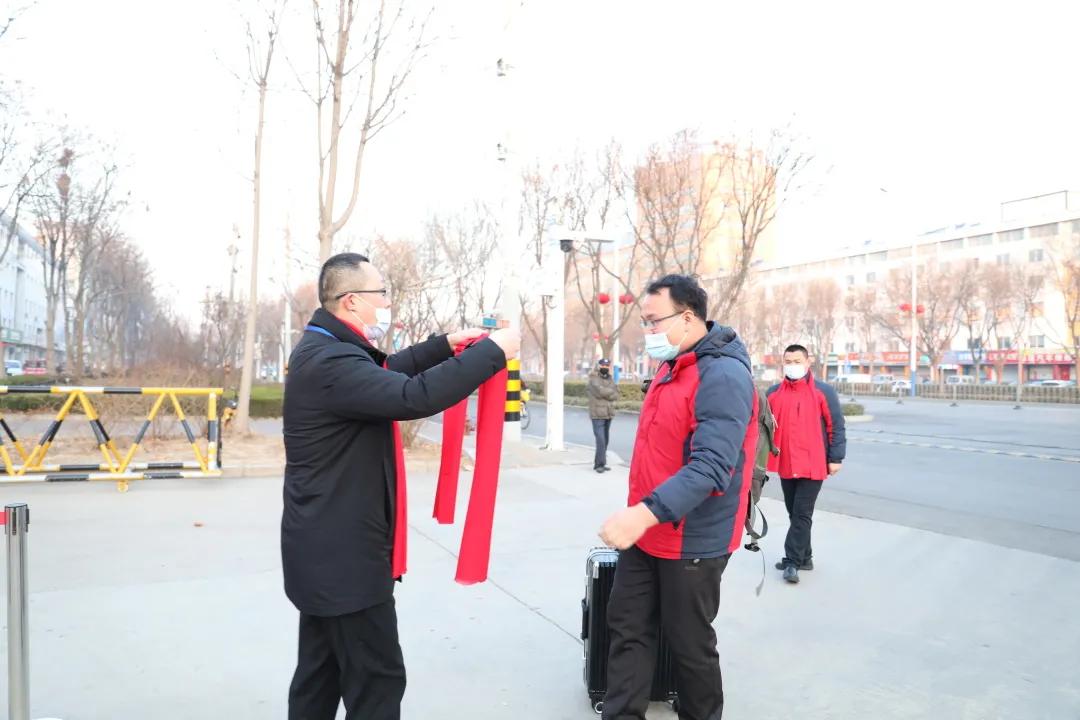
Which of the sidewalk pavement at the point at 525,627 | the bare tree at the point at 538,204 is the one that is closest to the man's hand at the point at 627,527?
the sidewalk pavement at the point at 525,627

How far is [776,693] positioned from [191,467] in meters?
8.83

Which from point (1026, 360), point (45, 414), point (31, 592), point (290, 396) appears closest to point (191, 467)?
point (31, 592)

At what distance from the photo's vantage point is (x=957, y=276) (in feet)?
165

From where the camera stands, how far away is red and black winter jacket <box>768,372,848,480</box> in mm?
5953

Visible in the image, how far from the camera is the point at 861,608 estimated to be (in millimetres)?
5176

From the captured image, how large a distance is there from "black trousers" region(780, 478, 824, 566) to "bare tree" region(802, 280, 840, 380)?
56330 millimetres

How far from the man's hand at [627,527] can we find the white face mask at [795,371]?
3.73 metres

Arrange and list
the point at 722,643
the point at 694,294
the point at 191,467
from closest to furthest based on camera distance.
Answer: the point at 694,294
the point at 722,643
the point at 191,467

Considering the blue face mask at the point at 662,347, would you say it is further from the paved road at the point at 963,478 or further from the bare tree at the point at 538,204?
the bare tree at the point at 538,204

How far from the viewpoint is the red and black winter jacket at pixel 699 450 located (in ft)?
9.02

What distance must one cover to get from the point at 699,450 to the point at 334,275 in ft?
4.63

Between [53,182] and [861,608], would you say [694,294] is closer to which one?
[861,608]

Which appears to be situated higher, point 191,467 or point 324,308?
point 324,308

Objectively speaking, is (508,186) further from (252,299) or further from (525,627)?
(525,627)
